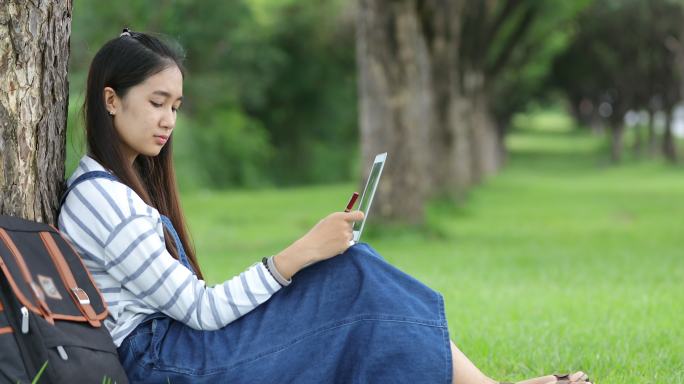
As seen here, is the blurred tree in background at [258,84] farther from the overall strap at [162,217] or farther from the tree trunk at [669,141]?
the overall strap at [162,217]

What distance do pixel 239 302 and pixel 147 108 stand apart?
31.6 inches

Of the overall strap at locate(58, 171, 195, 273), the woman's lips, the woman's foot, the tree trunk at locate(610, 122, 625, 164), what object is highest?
the woman's lips

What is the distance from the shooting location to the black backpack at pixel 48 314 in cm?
332

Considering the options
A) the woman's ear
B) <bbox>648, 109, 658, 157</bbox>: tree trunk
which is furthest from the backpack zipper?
<bbox>648, 109, 658, 157</bbox>: tree trunk

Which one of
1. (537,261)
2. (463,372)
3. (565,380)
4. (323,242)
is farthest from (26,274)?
(537,261)

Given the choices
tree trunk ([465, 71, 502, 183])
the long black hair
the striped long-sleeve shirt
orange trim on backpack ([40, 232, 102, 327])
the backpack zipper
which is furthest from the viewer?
tree trunk ([465, 71, 502, 183])

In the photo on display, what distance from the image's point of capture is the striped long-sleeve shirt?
3689mm

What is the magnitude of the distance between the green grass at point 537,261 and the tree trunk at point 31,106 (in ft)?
7.75

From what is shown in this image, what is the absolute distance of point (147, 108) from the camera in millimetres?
3941

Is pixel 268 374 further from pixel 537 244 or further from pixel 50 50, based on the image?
pixel 537 244

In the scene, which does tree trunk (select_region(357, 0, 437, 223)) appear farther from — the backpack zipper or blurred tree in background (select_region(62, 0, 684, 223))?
the backpack zipper

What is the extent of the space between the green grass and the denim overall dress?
4.89 feet

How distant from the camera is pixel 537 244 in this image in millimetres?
13680

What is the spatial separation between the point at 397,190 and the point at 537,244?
1.93 metres
